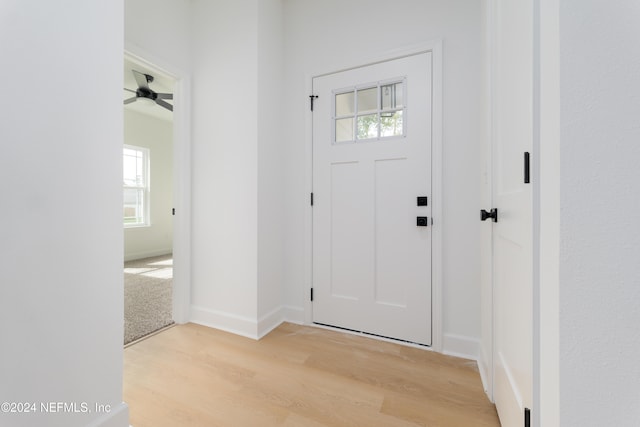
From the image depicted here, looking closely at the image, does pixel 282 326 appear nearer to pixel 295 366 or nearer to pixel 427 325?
pixel 295 366

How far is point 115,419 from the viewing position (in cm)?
105

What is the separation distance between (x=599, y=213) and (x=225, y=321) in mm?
2256

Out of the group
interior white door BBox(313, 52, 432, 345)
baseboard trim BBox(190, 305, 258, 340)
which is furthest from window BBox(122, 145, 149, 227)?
interior white door BBox(313, 52, 432, 345)

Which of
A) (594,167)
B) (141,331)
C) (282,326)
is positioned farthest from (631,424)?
(141,331)

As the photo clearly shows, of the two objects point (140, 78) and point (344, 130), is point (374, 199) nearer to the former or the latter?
point (344, 130)

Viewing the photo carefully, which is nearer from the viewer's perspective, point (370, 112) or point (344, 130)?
point (370, 112)

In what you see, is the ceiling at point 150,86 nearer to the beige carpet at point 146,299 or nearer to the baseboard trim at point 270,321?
the beige carpet at point 146,299

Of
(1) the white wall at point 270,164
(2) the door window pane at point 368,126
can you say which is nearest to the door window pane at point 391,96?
(2) the door window pane at point 368,126

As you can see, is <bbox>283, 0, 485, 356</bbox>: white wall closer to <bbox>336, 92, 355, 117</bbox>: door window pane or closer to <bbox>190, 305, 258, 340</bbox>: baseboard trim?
<bbox>336, 92, 355, 117</bbox>: door window pane

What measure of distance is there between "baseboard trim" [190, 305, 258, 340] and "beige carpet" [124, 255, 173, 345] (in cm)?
24

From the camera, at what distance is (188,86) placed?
2.22 meters

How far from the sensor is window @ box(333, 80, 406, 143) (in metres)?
1.91

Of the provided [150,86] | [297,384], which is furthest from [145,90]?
[297,384]

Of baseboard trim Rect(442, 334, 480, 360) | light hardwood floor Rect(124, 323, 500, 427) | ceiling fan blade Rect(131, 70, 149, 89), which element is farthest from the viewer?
ceiling fan blade Rect(131, 70, 149, 89)
